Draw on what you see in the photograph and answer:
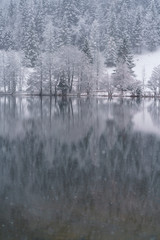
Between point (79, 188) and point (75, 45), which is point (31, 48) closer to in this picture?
point (75, 45)

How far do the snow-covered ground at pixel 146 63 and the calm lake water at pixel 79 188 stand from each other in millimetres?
68133

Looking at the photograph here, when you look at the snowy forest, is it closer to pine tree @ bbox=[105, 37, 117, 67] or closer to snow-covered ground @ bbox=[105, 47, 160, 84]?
pine tree @ bbox=[105, 37, 117, 67]

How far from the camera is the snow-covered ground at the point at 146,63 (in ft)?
274

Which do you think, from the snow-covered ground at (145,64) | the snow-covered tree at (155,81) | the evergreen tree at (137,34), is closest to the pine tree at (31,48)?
the snow-covered ground at (145,64)

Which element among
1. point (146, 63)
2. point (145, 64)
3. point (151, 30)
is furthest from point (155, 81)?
point (151, 30)

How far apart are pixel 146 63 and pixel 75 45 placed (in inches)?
862

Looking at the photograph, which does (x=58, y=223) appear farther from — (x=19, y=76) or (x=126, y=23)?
(x=126, y=23)

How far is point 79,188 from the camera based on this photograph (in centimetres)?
935

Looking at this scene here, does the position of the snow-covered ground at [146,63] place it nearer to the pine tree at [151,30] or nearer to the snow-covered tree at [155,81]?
the pine tree at [151,30]

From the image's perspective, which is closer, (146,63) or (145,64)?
(145,64)

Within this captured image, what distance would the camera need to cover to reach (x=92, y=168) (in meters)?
11.5

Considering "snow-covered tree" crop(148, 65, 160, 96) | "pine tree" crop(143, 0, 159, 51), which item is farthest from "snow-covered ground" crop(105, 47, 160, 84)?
"snow-covered tree" crop(148, 65, 160, 96)

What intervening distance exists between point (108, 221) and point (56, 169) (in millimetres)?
4336

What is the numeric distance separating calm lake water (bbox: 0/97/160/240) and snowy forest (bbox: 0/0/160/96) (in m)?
56.5
